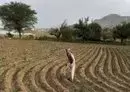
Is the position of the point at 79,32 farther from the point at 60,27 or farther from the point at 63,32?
the point at 60,27

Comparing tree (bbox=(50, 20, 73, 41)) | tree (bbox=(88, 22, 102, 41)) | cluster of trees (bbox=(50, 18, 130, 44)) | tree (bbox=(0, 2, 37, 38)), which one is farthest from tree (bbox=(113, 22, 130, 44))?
tree (bbox=(0, 2, 37, 38))

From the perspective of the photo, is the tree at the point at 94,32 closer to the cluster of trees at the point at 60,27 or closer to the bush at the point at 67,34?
the cluster of trees at the point at 60,27

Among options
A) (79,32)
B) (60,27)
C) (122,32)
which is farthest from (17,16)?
(122,32)

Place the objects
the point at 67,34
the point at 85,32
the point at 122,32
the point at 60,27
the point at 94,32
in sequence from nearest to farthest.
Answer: the point at 85,32
the point at 67,34
the point at 94,32
the point at 122,32
the point at 60,27

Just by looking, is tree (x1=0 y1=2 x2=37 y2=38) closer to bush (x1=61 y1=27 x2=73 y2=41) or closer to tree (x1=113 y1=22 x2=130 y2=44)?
bush (x1=61 y1=27 x2=73 y2=41)

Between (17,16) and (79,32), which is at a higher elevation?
(17,16)

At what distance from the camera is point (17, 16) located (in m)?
69.8

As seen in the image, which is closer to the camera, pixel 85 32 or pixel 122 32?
pixel 85 32

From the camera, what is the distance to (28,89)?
1096cm

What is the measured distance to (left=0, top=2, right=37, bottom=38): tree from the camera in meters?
69.9

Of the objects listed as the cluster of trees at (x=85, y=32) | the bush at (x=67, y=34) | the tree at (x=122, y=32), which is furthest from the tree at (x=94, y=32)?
the bush at (x=67, y=34)

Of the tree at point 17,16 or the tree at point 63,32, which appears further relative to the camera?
the tree at point 17,16

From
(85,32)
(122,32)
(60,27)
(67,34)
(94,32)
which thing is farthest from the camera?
(60,27)

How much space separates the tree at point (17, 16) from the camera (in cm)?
6988
